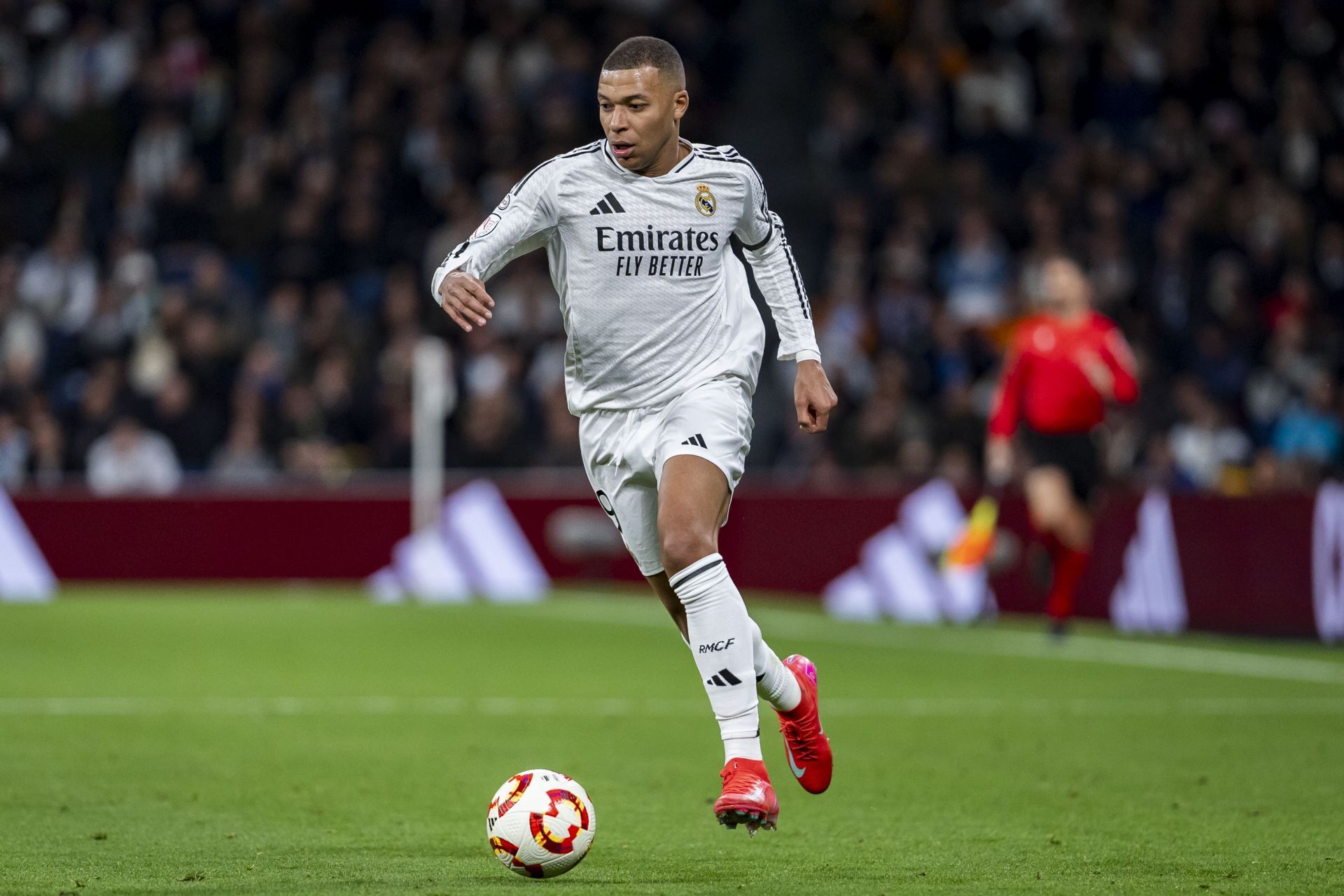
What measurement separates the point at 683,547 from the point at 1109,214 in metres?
15.4

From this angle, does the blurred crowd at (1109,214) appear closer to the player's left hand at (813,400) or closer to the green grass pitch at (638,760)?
the green grass pitch at (638,760)

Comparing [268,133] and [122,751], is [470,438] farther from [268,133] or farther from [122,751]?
[122,751]

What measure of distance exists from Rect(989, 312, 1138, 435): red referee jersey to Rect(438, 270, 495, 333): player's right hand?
7771 mm

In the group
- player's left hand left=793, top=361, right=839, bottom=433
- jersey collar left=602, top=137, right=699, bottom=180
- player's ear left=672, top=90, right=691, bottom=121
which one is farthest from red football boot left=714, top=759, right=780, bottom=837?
player's ear left=672, top=90, right=691, bottom=121

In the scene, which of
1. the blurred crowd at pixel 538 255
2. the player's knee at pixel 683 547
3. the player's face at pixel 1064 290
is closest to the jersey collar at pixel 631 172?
the player's knee at pixel 683 547

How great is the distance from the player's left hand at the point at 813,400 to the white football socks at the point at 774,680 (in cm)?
62

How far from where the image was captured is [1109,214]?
Answer: 20141mm

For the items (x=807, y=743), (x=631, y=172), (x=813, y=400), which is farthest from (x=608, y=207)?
(x=807, y=743)

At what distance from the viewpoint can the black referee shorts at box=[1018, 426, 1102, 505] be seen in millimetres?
13055

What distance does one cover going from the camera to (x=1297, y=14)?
22.7 m

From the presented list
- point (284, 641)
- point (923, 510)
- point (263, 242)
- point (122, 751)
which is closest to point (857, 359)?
point (923, 510)

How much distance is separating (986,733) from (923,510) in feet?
23.5

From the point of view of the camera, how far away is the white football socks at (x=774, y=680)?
5906 mm

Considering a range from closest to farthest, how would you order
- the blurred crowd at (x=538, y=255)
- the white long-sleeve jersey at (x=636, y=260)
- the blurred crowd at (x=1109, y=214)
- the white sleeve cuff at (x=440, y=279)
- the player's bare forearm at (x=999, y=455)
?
1. the white sleeve cuff at (x=440, y=279)
2. the white long-sleeve jersey at (x=636, y=260)
3. the player's bare forearm at (x=999, y=455)
4. the blurred crowd at (x=538, y=255)
5. the blurred crowd at (x=1109, y=214)
